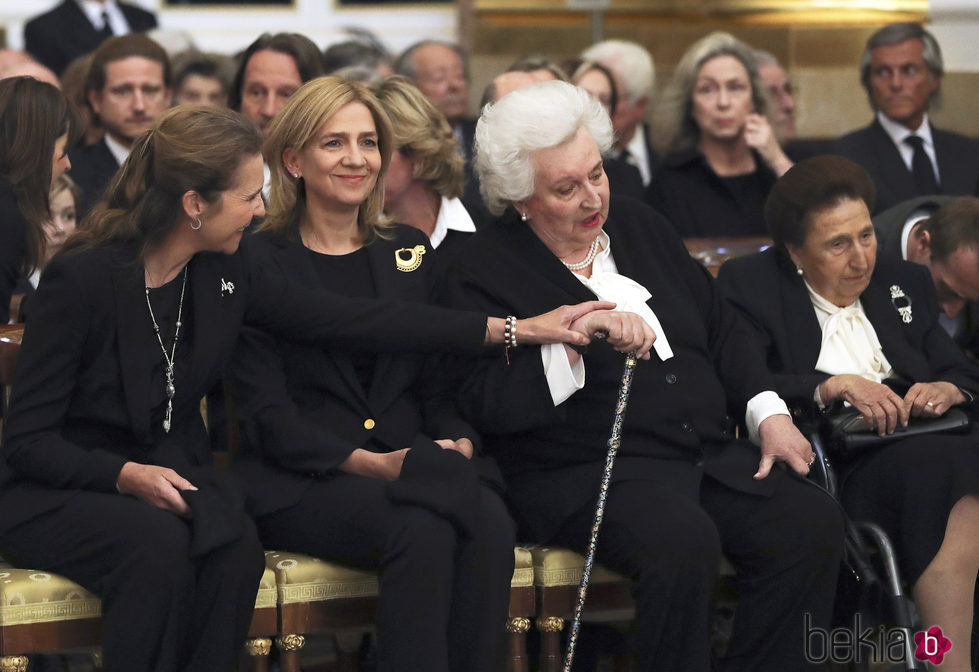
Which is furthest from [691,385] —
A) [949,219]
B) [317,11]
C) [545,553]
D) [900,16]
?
[317,11]

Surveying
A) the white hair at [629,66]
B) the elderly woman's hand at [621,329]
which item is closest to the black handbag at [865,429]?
the elderly woman's hand at [621,329]

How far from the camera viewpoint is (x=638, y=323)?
3.54 meters

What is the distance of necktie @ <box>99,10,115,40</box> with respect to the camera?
794 cm

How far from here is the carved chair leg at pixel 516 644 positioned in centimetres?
355

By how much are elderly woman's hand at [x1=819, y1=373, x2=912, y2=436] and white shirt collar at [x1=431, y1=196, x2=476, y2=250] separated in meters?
1.22

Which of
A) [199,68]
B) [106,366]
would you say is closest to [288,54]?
[199,68]

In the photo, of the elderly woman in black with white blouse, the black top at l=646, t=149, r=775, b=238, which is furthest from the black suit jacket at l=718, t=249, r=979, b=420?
the black top at l=646, t=149, r=775, b=238

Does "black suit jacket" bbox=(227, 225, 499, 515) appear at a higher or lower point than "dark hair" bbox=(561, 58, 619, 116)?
lower

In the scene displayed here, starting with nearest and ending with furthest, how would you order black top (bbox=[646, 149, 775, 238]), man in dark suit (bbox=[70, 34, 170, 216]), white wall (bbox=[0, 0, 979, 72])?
black top (bbox=[646, 149, 775, 238]), man in dark suit (bbox=[70, 34, 170, 216]), white wall (bbox=[0, 0, 979, 72])

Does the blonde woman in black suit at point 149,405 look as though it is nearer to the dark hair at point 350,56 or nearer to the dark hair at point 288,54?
the dark hair at point 288,54

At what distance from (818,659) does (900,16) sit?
5.95 metres

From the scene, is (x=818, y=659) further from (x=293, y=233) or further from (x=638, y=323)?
(x=293, y=233)

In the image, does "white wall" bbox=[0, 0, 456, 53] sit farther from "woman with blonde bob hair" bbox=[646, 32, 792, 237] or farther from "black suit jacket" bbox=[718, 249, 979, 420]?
"black suit jacket" bbox=[718, 249, 979, 420]

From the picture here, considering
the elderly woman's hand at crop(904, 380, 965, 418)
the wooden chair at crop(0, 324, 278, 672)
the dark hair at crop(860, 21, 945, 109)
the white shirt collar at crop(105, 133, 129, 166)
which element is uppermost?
the dark hair at crop(860, 21, 945, 109)
